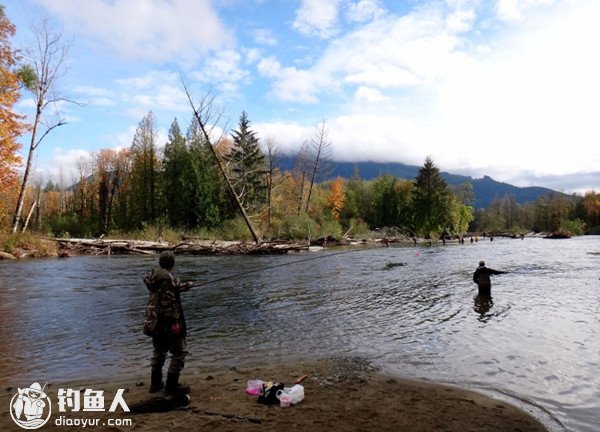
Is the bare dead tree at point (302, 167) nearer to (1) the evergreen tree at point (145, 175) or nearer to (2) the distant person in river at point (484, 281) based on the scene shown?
(1) the evergreen tree at point (145, 175)

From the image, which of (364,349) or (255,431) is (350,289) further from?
(255,431)

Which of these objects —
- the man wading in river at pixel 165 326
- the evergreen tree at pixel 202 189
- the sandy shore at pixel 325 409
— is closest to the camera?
the sandy shore at pixel 325 409

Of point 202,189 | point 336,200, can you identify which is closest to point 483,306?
point 202,189

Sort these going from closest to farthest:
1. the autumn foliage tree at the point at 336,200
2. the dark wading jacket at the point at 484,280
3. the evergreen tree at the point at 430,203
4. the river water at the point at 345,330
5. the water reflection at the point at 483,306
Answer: the river water at the point at 345,330 < the water reflection at the point at 483,306 < the dark wading jacket at the point at 484,280 < the evergreen tree at the point at 430,203 < the autumn foliage tree at the point at 336,200

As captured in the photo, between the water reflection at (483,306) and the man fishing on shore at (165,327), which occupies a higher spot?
the man fishing on shore at (165,327)

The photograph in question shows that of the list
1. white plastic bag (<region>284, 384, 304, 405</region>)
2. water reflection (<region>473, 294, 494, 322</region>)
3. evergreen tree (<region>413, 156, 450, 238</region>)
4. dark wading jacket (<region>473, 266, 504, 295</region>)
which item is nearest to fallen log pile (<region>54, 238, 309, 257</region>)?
dark wading jacket (<region>473, 266, 504, 295</region>)

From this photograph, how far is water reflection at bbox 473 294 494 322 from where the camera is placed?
36.3 feet

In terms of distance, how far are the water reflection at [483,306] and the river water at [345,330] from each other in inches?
2.7

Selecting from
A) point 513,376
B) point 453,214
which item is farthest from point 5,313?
point 453,214

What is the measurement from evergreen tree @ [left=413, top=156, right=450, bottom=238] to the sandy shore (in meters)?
74.1

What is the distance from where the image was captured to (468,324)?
405 inches

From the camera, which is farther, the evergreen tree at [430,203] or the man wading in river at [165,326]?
the evergreen tree at [430,203]

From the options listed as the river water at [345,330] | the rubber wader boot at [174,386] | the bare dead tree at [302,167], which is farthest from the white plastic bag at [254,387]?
the bare dead tree at [302,167]

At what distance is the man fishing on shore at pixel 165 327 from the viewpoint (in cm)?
572
